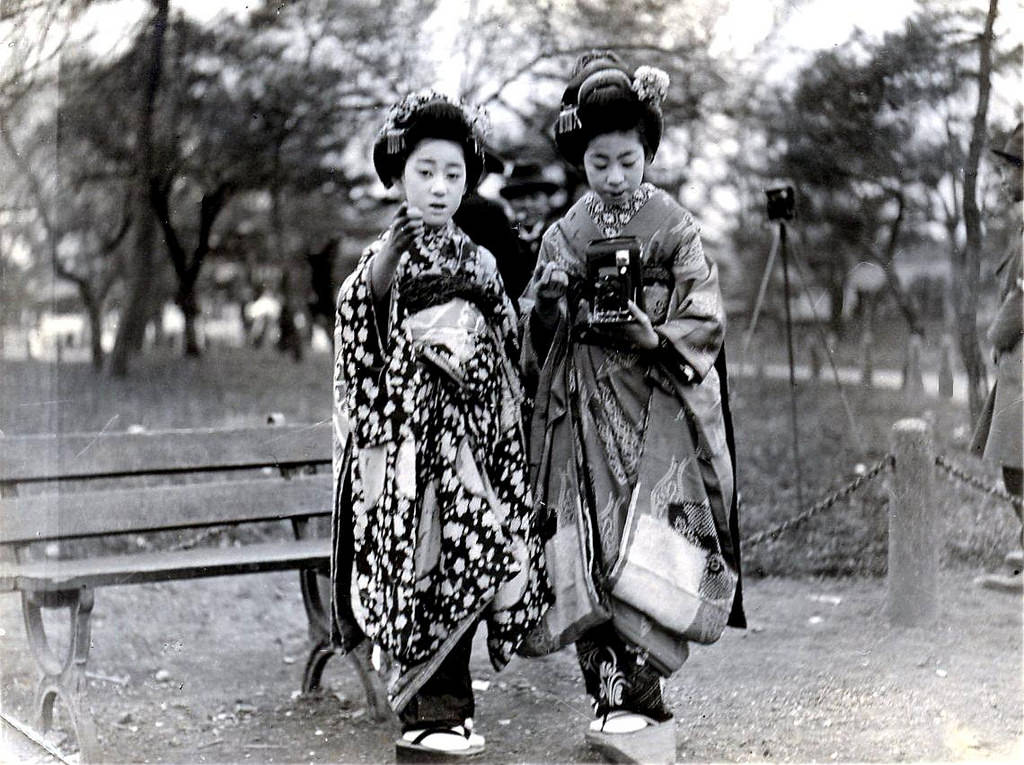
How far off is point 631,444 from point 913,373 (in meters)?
2.86

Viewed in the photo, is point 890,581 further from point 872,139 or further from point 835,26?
point 835,26

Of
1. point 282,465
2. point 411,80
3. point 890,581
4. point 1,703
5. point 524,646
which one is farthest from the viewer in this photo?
point 411,80

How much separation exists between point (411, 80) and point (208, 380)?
165cm

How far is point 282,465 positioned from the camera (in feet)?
13.4

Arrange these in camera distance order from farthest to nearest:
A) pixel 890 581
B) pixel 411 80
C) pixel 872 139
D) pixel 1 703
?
pixel 872 139 < pixel 411 80 < pixel 890 581 < pixel 1 703

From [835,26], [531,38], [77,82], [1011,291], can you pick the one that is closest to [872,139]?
[835,26]

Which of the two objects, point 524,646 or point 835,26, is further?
point 835,26

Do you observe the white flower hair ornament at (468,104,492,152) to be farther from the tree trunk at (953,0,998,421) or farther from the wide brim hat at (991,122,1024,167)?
the tree trunk at (953,0,998,421)

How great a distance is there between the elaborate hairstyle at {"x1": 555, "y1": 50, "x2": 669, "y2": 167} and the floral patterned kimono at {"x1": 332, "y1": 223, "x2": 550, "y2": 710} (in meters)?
0.44

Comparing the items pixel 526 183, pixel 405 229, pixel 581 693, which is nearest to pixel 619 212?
pixel 405 229

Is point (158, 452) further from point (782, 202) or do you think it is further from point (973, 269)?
point (973, 269)

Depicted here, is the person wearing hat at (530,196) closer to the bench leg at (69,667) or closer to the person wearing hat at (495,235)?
the person wearing hat at (495,235)

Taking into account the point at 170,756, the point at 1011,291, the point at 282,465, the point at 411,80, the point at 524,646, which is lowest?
the point at 170,756

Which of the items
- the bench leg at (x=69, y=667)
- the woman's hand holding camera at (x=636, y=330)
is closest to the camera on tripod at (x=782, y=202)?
the woman's hand holding camera at (x=636, y=330)
